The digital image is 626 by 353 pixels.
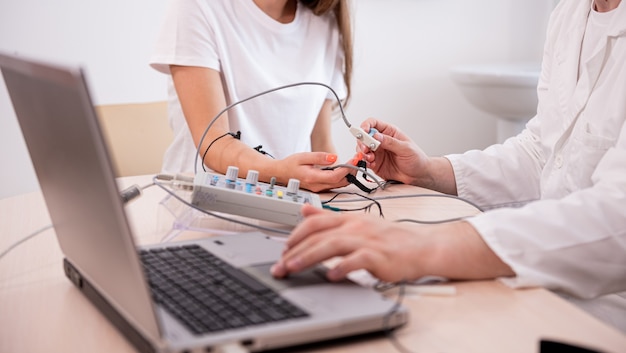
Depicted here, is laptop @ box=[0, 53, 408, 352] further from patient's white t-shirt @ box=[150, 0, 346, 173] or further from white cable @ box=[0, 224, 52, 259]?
patient's white t-shirt @ box=[150, 0, 346, 173]

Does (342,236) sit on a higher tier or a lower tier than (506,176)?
higher

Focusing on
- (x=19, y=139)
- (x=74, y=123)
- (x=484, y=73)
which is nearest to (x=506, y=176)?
(x=74, y=123)

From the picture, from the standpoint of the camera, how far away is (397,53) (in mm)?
3051

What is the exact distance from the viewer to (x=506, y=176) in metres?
1.36

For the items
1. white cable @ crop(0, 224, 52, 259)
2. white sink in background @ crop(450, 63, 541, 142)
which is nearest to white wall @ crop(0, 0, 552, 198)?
white sink in background @ crop(450, 63, 541, 142)

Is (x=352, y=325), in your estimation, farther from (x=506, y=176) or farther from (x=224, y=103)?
(x=224, y=103)

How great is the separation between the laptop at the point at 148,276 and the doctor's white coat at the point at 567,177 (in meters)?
0.22

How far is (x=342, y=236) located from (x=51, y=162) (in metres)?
0.30

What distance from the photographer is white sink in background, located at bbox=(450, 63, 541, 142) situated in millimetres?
2643

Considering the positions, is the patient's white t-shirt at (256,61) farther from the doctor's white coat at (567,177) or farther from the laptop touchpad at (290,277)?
the laptop touchpad at (290,277)

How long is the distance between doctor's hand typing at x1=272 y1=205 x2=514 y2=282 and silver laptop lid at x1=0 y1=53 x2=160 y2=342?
0.17 meters

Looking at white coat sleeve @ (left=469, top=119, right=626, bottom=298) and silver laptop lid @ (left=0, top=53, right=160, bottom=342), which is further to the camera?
white coat sleeve @ (left=469, top=119, right=626, bottom=298)

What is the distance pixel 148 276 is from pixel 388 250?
0.82 ft

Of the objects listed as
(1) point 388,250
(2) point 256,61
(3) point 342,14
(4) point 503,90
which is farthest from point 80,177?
(4) point 503,90
